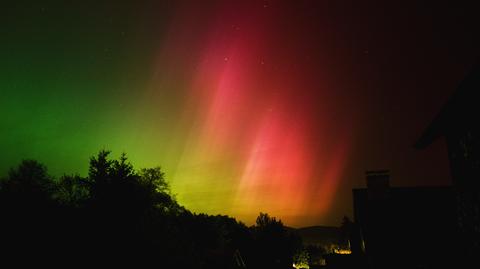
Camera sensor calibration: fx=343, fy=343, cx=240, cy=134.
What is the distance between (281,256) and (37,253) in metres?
62.6

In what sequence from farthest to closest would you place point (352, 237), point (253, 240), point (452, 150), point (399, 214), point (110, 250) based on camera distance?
point (253, 240)
point (352, 237)
point (399, 214)
point (110, 250)
point (452, 150)

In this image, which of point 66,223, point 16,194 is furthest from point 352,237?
point 16,194

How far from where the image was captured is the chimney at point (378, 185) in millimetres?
22141

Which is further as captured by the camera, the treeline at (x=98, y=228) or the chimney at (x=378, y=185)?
the chimney at (x=378, y=185)

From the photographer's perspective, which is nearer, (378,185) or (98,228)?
(98,228)

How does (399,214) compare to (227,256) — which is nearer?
(399,214)

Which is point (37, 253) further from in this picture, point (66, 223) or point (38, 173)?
point (38, 173)

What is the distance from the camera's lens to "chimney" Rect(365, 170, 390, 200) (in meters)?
22.1

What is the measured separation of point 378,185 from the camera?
22.3 metres

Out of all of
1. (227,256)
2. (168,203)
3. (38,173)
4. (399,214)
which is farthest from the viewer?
(168,203)

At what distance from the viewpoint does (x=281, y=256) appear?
72.2m

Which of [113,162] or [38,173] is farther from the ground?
[38,173]

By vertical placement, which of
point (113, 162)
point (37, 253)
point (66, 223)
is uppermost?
point (113, 162)

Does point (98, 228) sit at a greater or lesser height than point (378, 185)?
lesser
